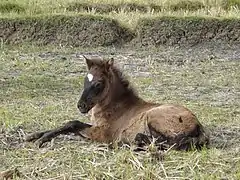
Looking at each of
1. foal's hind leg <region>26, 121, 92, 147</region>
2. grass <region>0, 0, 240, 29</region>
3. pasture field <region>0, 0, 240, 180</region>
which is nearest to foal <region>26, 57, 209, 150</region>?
foal's hind leg <region>26, 121, 92, 147</region>

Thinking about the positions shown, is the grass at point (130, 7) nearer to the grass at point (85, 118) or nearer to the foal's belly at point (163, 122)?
the grass at point (85, 118)

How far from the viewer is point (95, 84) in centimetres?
757

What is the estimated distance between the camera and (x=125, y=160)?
20.6 ft

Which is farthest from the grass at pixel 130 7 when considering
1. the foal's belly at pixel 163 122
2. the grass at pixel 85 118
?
the foal's belly at pixel 163 122

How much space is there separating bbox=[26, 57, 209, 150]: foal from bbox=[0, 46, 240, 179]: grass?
162 mm

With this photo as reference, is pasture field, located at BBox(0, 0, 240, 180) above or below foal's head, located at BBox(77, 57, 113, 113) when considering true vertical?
below

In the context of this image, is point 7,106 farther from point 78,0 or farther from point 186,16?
point 78,0

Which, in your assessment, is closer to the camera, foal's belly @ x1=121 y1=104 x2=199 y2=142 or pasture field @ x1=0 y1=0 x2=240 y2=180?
pasture field @ x1=0 y1=0 x2=240 y2=180

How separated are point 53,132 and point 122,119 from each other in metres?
0.76

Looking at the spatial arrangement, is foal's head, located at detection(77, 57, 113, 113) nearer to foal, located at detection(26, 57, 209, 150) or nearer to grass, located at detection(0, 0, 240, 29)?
foal, located at detection(26, 57, 209, 150)

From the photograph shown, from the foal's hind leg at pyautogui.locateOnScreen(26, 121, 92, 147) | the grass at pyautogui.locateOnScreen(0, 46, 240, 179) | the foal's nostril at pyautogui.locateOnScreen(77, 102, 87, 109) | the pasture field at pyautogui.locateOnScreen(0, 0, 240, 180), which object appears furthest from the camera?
the foal's nostril at pyautogui.locateOnScreen(77, 102, 87, 109)

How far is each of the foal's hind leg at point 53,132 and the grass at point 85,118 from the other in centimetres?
8

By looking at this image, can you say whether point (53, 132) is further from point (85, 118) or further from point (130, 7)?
point (130, 7)

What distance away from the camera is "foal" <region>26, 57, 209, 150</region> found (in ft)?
22.7
